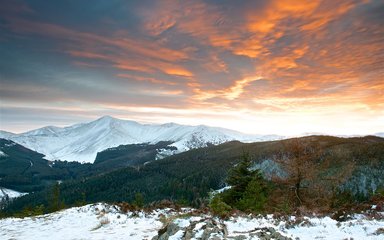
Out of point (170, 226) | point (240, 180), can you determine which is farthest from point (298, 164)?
point (170, 226)

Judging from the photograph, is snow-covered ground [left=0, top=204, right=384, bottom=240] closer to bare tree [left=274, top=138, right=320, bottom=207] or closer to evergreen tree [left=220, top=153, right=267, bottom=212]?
bare tree [left=274, top=138, right=320, bottom=207]

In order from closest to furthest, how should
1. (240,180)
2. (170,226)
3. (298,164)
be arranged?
1. (170,226)
2. (298,164)
3. (240,180)

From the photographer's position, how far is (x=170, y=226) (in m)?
13.7

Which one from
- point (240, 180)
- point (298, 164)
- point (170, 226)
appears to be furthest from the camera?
point (240, 180)

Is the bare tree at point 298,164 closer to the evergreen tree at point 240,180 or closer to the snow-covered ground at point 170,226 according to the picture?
the evergreen tree at point 240,180

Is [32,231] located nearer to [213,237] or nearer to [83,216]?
[83,216]

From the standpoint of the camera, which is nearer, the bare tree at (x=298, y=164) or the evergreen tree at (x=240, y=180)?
the bare tree at (x=298, y=164)

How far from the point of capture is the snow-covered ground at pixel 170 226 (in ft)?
41.0

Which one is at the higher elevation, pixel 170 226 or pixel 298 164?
pixel 298 164

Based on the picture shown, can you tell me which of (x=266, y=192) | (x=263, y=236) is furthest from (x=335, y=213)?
(x=266, y=192)

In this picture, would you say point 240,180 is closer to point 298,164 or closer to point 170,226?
point 298,164

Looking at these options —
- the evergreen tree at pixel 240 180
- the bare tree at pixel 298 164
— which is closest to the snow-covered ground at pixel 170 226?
the bare tree at pixel 298 164

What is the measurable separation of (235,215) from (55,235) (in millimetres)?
10478

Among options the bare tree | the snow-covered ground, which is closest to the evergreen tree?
the bare tree
